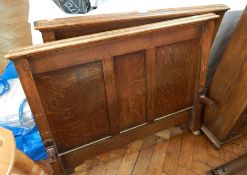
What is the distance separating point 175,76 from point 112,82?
0.96ft

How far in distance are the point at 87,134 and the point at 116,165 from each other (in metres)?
0.28

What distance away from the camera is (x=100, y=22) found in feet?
2.45

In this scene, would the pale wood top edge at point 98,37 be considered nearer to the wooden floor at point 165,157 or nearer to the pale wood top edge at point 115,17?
the pale wood top edge at point 115,17

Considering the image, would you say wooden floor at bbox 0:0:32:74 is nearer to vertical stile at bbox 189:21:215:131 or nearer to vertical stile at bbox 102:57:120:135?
vertical stile at bbox 102:57:120:135

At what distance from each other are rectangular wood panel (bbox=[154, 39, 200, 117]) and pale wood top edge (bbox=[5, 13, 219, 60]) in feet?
0.33

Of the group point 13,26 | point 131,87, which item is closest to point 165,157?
point 131,87

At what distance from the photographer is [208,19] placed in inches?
31.2

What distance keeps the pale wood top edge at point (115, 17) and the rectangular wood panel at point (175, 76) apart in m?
0.12

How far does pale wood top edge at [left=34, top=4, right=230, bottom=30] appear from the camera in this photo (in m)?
0.71

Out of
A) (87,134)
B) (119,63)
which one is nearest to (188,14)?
(119,63)

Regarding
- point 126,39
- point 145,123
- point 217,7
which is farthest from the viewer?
point 145,123

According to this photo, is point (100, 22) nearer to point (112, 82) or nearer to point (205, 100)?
point (112, 82)

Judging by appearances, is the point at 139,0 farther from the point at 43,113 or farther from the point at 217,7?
the point at 43,113

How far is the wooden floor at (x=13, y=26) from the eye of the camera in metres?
2.12
